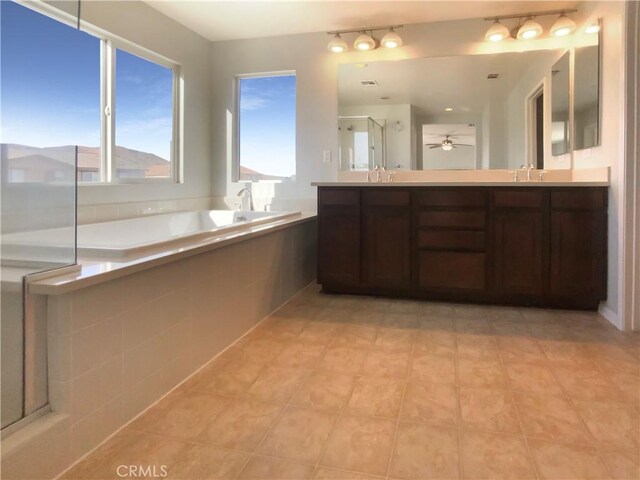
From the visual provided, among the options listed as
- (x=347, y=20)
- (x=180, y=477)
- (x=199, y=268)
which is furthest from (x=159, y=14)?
(x=180, y=477)

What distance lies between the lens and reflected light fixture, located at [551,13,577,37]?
125 inches

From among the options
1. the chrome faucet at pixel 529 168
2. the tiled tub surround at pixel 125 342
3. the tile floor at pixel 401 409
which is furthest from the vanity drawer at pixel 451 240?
the tiled tub surround at pixel 125 342

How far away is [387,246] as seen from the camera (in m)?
3.23

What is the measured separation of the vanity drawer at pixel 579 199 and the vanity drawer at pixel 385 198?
954 mm

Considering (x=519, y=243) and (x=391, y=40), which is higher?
(x=391, y=40)

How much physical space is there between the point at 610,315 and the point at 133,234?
313cm

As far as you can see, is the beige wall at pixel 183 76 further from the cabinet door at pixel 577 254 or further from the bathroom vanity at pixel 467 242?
the cabinet door at pixel 577 254

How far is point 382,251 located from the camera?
3240 millimetres

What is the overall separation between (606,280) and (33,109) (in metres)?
3.44

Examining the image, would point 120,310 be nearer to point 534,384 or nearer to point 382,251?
point 534,384

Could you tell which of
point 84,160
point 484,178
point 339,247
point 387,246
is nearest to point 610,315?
point 484,178

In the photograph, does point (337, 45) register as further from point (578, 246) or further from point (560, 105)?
point (578, 246)

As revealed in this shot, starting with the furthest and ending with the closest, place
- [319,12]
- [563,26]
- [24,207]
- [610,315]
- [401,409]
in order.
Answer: [319,12] < [563,26] < [610,315] < [401,409] < [24,207]

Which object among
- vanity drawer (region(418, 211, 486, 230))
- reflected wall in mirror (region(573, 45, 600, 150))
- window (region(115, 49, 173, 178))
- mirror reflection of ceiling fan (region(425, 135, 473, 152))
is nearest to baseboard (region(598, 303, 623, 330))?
vanity drawer (region(418, 211, 486, 230))
